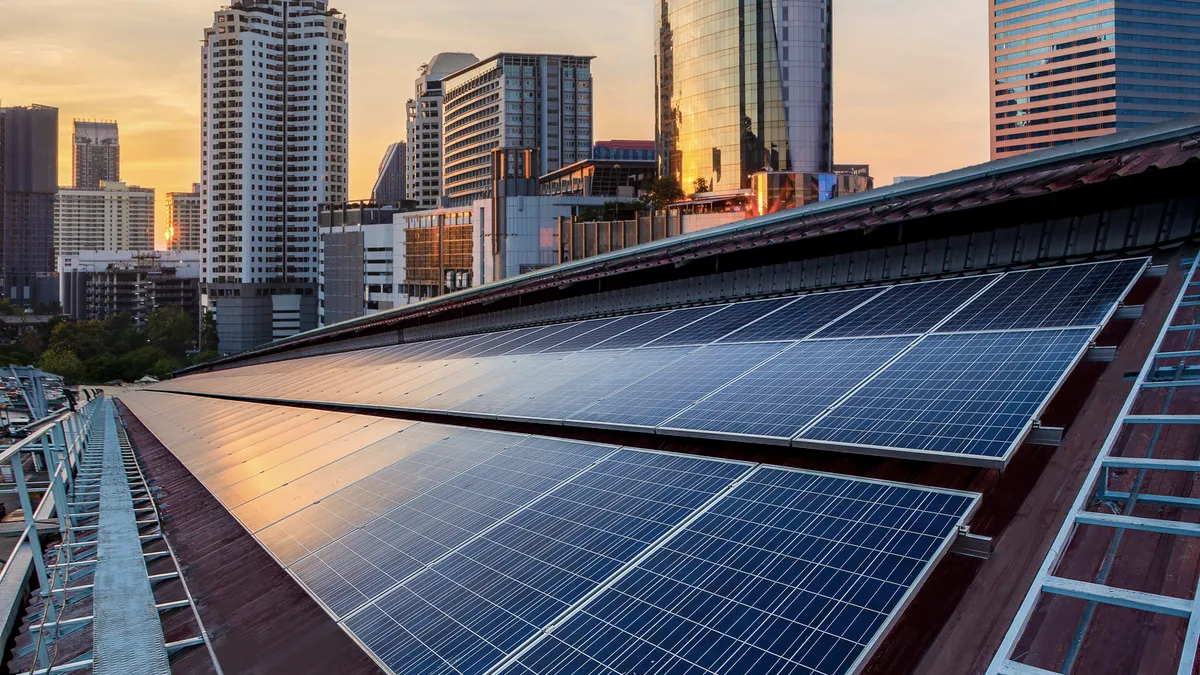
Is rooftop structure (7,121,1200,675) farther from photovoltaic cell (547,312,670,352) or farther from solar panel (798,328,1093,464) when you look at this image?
photovoltaic cell (547,312,670,352)

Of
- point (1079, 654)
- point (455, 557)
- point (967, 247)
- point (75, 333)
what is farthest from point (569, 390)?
point (75, 333)

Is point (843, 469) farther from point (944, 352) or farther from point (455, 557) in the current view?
point (455, 557)

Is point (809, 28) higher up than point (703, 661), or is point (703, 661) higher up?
point (809, 28)

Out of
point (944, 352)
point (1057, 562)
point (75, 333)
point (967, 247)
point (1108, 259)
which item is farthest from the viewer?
point (75, 333)

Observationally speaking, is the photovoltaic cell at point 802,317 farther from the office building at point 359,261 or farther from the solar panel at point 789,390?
the office building at point 359,261

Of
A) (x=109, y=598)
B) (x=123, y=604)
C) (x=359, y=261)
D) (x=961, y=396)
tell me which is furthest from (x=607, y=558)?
(x=359, y=261)

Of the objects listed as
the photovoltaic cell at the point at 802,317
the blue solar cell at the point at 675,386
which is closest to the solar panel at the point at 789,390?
the blue solar cell at the point at 675,386

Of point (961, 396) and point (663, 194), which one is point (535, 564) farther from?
point (663, 194)
